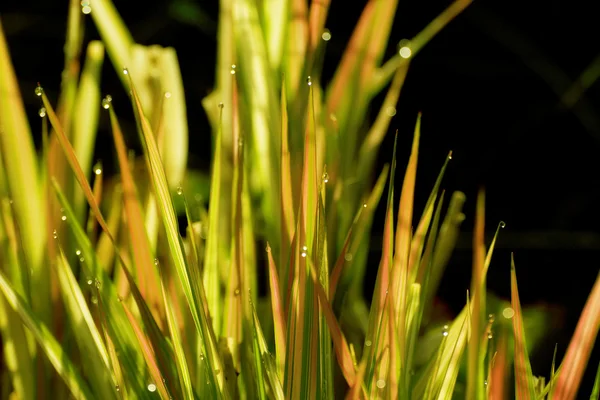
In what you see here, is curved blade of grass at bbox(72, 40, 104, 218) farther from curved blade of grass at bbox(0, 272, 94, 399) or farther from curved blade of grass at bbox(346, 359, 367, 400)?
curved blade of grass at bbox(346, 359, 367, 400)

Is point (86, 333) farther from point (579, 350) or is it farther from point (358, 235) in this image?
point (579, 350)

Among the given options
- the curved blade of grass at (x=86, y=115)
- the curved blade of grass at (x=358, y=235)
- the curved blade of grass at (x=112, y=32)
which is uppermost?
the curved blade of grass at (x=112, y=32)

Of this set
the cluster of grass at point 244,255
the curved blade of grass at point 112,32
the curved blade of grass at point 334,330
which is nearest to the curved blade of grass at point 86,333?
the cluster of grass at point 244,255

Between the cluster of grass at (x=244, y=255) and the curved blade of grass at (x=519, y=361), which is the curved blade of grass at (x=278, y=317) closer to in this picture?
the cluster of grass at (x=244, y=255)

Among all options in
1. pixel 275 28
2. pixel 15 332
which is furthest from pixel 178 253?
pixel 275 28

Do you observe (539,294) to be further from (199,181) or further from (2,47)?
(2,47)

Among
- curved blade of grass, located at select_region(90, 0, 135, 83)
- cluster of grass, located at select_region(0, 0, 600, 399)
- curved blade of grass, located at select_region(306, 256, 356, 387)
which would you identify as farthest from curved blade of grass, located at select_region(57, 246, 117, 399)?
curved blade of grass, located at select_region(90, 0, 135, 83)

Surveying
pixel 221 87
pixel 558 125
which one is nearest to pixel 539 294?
pixel 558 125

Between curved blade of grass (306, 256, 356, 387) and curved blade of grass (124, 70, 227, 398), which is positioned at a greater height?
curved blade of grass (124, 70, 227, 398)

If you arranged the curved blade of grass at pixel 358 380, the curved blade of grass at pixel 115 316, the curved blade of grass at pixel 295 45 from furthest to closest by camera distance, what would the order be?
the curved blade of grass at pixel 295 45, the curved blade of grass at pixel 115 316, the curved blade of grass at pixel 358 380
